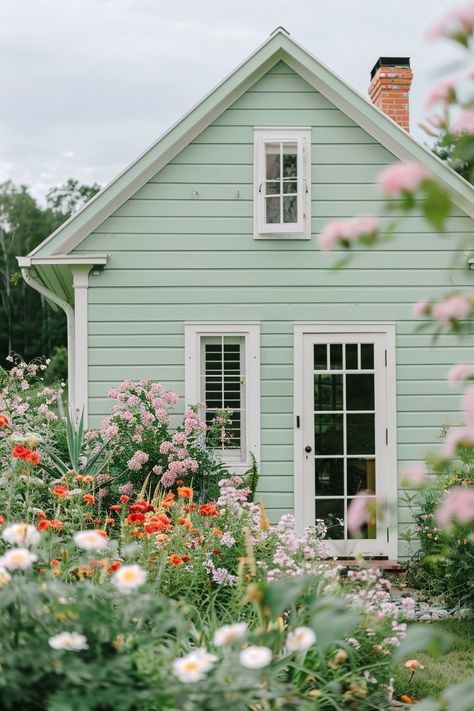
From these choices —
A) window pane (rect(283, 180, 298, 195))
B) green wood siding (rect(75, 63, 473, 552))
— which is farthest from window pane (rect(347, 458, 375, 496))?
window pane (rect(283, 180, 298, 195))

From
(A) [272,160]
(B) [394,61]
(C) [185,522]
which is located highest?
(B) [394,61]

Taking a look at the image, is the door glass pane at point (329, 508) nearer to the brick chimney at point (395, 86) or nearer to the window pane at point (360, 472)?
the window pane at point (360, 472)

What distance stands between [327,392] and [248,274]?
1.38 meters

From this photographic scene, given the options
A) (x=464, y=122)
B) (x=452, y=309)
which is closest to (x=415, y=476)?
(x=452, y=309)

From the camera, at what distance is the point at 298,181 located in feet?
28.1

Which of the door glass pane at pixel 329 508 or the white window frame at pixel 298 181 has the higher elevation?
the white window frame at pixel 298 181

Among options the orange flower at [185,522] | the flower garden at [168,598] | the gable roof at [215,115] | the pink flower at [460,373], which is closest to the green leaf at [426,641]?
the flower garden at [168,598]

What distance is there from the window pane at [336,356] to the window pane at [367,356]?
207 millimetres

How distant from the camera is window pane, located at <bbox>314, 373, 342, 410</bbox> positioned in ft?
28.3

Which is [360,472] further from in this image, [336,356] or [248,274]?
[248,274]

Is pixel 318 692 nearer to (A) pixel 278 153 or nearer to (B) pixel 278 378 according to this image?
(B) pixel 278 378

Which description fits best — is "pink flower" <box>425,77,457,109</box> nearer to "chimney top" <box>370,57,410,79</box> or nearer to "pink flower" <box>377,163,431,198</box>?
"pink flower" <box>377,163,431,198</box>

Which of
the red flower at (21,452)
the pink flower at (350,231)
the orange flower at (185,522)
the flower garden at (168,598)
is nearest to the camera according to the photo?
the pink flower at (350,231)

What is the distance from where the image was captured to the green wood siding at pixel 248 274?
28.2ft
